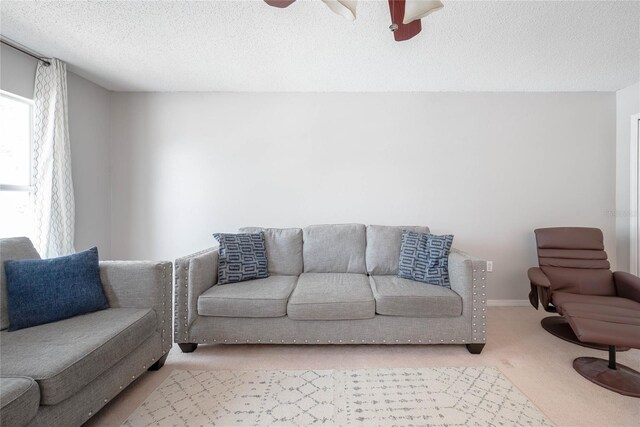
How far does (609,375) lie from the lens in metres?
1.78

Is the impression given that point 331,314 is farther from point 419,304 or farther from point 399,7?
point 399,7

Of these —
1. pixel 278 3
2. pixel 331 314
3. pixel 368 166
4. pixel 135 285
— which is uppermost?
pixel 278 3

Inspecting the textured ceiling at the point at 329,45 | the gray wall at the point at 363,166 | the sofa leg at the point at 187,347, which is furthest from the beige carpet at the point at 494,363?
the textured ceiling at the point at 329,45

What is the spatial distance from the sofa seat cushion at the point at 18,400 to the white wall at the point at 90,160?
211cm

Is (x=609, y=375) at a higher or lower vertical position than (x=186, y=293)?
lower

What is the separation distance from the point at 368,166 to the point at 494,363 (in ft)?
6.90

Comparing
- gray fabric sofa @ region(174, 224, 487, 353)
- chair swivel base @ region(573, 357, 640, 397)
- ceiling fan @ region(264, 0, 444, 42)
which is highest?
ceiling fan @ region(264, 0, 444, 42)

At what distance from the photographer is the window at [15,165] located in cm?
223

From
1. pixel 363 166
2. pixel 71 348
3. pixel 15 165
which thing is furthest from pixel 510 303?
pixel 15 165

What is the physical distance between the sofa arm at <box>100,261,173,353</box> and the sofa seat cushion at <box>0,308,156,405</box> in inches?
3.4

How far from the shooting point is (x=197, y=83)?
9.52ft

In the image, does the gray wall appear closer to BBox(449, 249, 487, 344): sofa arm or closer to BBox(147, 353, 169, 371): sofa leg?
BBox(449, 249, 487, 344): sofa arm

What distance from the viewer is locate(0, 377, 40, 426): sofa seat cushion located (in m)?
0.99

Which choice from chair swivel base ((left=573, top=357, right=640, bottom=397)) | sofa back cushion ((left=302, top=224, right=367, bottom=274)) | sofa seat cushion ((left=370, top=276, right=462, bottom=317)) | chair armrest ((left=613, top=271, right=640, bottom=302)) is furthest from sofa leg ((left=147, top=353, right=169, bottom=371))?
chair armrest ((left=613, top=271, right=640, bottom=302))
